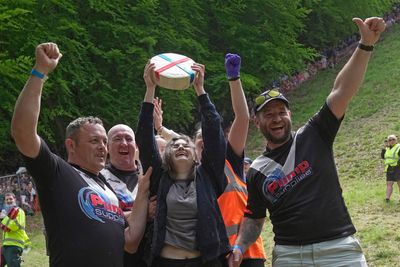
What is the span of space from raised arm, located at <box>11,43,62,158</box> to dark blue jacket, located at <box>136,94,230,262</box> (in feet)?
3.32

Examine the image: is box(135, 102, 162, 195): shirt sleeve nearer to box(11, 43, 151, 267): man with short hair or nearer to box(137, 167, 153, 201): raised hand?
box(137, 167, 153, 201): raised hand

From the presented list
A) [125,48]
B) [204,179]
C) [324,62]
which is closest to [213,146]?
[204,179]

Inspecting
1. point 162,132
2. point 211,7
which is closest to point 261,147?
point 211,7

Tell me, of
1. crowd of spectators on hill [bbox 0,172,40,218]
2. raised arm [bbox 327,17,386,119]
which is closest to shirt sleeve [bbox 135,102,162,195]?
raised arm [bbox 327,17,386,119]

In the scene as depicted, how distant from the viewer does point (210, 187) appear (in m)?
4.16

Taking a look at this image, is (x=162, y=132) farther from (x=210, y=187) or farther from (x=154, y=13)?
(x=154, y=13)

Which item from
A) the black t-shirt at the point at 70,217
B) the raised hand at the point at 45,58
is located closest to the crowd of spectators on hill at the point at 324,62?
the black t-shirt at the point at 70,217

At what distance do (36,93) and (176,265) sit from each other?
1.50 m

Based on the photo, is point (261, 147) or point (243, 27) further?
point (243, 27)

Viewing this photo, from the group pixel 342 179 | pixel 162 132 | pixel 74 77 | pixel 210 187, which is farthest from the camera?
pixel 74 77

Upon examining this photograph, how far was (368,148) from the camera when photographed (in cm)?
1792

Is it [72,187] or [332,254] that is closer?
[72,187]

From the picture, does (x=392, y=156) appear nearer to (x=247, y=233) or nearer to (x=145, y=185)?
(x=247, y=233)

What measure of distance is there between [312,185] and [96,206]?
143 cm
